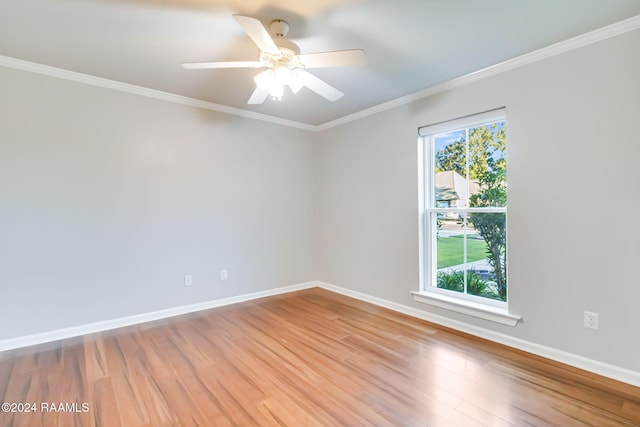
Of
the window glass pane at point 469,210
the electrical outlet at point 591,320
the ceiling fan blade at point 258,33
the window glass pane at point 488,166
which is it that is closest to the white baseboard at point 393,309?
the electrical outlet at point 591,320

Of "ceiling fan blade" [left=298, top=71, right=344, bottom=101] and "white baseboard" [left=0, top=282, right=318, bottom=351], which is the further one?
"white baseboard" [left=0, top=282, right=318, bottom=351]

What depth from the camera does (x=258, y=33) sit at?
1.70m

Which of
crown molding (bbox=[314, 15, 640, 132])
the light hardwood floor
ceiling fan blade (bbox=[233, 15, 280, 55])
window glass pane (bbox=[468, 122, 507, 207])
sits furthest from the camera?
window glass pane (bbox=[468, 122, 507, 207])

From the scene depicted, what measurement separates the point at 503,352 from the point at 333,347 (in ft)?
4.56

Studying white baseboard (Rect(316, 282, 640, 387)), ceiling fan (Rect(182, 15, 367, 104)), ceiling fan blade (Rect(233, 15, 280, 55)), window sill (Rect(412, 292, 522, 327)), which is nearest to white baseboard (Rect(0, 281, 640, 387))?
white baseboard (Rect(316, 282, 640, 387))

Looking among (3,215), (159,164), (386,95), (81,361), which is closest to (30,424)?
(81,361)

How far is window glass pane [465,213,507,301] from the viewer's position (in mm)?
2762

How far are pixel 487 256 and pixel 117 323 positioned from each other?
366 centimetres

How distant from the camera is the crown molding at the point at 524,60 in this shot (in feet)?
6.70

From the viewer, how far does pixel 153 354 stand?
247cm

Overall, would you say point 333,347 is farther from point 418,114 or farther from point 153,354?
point 418,114

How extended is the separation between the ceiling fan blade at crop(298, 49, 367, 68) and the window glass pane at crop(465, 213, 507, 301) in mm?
1895

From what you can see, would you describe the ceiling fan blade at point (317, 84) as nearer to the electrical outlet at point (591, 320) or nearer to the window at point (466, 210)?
the window at point (466, 210)

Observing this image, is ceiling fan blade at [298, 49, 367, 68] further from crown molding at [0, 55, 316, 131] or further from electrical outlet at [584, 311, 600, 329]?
electrical outlet at [584, 311, 600, 329]
